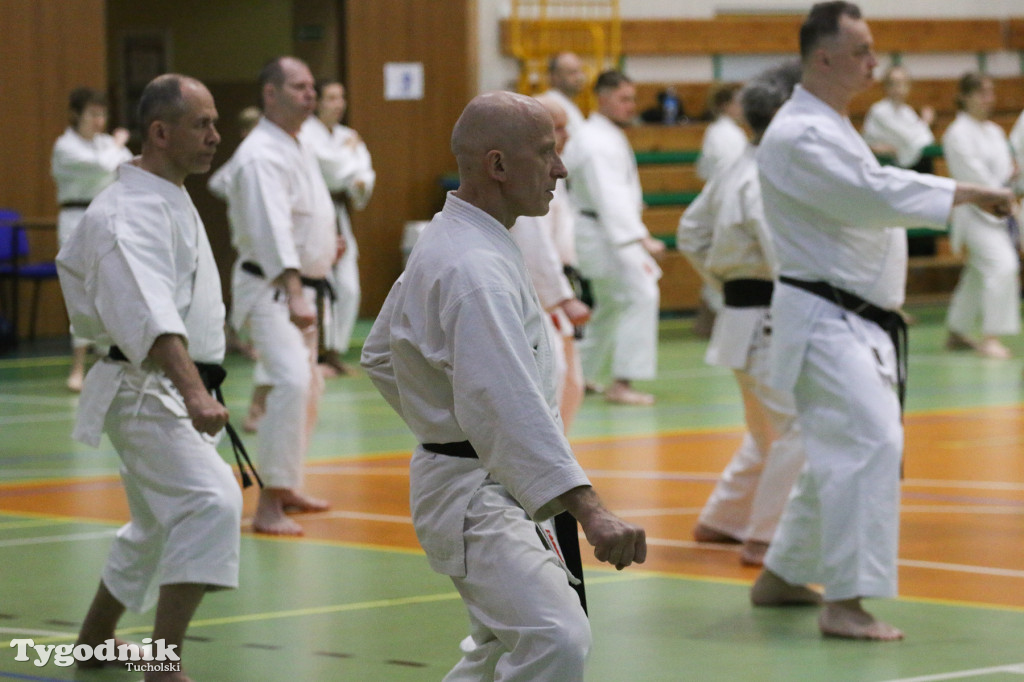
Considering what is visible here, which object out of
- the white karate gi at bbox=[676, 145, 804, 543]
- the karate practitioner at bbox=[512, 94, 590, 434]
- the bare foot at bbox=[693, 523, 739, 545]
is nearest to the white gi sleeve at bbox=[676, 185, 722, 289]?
the white karate gi at bbox=[676, 145, 804, 543]

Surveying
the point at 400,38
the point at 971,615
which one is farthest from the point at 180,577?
the point at 400,38

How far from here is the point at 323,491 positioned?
28.2ft

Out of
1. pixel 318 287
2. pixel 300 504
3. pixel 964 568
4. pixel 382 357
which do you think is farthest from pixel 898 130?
pixel 382 357

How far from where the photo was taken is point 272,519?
24.6 feet

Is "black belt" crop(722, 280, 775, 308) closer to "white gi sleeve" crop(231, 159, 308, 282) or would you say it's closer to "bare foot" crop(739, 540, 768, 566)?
"bare foot" crop(739, 540, 768, 566)

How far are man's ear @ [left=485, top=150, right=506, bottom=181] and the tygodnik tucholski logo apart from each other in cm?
189

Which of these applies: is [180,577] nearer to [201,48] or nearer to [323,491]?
[323,491]

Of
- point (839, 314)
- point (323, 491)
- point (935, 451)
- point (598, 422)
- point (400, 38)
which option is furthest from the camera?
point (400, 38)

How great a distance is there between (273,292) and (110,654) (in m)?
2.83

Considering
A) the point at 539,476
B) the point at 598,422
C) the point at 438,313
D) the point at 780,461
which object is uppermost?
the point at 438,313

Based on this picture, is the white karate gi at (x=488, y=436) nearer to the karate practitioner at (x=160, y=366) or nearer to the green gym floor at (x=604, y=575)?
the karate practitioner at (x=160, y=366)

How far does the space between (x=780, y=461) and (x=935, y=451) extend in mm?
3146

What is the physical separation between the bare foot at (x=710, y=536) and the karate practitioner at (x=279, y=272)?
1719 millimetres

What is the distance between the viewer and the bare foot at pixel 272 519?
7441mm
